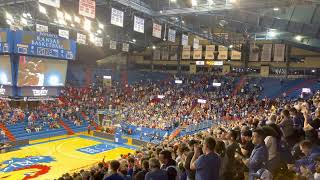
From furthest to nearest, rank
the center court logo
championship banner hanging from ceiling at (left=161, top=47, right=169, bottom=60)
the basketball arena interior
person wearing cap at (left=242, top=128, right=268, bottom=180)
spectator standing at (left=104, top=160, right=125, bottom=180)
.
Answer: championship banner hanging from ceiling at (left=161, top=47, right=169, bottom=60), the center court logo, the basketball arena interior, person wearing cap at (left=242, top=128, right=268, bottom=180), spectator standing at (left=104, top=160, right=125, bottom=180)

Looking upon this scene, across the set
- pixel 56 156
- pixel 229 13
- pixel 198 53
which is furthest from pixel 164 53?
pixel 56 156

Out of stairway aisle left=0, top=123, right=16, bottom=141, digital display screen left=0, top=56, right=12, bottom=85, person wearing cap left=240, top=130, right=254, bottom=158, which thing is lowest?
stairway aisle left=0, top=123, right=16, bottom=141

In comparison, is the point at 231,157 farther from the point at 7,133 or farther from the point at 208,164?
the point at 7,133

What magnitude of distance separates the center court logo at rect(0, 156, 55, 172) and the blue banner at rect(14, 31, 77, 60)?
8471 mm

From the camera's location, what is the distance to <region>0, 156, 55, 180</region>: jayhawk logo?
18.9 m

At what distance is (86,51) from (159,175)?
41.1 m

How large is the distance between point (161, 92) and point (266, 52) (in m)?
14.1

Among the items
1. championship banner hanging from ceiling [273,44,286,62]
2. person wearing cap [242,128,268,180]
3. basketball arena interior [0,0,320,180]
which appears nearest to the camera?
person wearing cap [242,128,268,180]

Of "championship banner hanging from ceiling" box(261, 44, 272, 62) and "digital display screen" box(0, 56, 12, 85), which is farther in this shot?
"championship banner hanging from ceiling" box(261, 44, 272, 62)

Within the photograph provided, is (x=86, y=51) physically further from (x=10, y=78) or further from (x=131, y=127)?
(x=10, y=78)

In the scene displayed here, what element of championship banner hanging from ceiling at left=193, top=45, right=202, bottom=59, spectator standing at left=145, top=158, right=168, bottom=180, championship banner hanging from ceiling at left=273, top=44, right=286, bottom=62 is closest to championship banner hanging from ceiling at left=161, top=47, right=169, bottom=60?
championship banner hanging from ceiling at left=193, top=45, right=202, bottom=59

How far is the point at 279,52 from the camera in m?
36.0

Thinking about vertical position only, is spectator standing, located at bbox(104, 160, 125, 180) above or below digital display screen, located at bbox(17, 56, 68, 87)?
below

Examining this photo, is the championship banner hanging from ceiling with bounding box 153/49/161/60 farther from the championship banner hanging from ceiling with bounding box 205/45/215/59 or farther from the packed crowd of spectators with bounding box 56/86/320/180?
the packed crowd of spectators with bounding box 56/86/320/180
